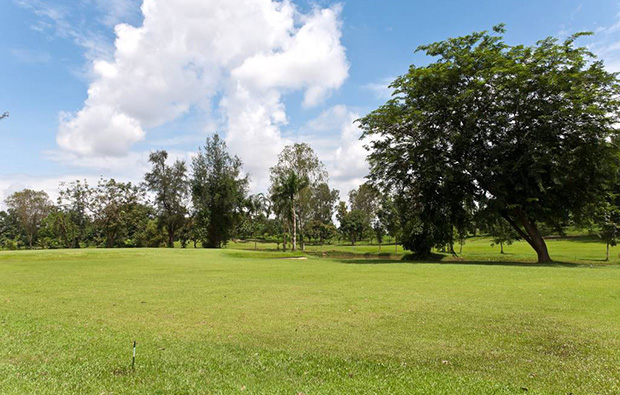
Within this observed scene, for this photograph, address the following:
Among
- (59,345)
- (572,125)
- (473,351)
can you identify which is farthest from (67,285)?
(572,125)

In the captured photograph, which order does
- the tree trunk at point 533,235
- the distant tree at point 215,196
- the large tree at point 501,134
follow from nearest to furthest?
1. the large tree at point 501,134
2. the tree trunk at point 533,235
3. the distant tree at point 215,196

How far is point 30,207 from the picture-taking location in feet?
255

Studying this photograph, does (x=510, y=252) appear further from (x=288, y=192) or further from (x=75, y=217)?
(x=75, y=217)

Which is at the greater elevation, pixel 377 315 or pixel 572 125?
pixel 572 125

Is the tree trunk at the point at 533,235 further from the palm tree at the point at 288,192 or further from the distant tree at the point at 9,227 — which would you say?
the distant tree at the point at 9,227

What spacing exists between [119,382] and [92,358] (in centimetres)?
136

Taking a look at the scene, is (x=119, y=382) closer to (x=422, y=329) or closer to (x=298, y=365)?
(x=298, y=365)

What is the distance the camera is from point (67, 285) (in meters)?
14.7

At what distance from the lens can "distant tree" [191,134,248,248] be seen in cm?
6150

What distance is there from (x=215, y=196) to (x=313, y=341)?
56416mm

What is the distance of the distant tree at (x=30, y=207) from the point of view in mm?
76500

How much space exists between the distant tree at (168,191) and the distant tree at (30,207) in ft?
103

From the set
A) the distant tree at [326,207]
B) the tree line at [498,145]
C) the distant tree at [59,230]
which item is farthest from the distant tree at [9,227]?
the tree line at [498,145]

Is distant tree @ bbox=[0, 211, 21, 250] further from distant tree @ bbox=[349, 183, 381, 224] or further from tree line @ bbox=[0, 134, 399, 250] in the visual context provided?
distant tree @ bbox=[349, 183, 381, 224]
